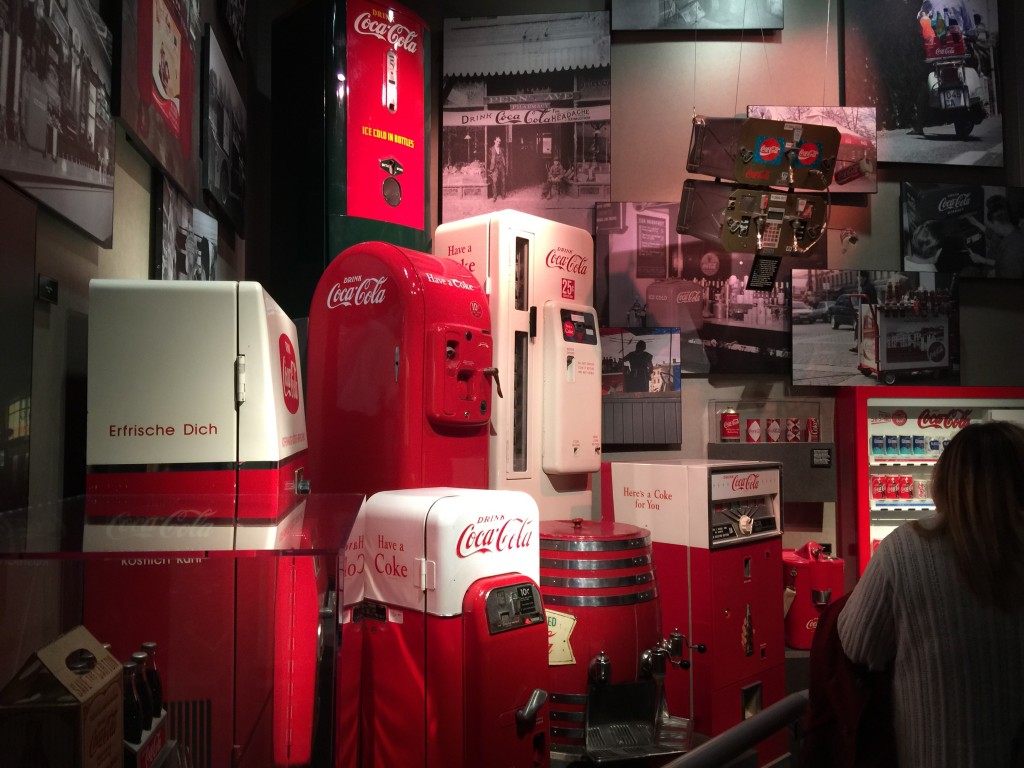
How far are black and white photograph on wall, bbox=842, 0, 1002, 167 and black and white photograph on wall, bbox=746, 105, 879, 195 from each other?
14cm

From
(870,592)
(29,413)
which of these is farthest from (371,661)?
(870,592)


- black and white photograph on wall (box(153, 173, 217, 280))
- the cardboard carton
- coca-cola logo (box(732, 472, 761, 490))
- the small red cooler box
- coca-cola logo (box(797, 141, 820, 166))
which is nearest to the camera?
the cardboard carton

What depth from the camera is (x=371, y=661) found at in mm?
2523

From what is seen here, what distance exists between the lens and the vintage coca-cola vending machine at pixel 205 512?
1.45 m

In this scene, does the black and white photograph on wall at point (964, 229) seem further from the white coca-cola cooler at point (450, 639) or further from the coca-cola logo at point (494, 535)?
the white coca-cola cooler at point (450, 639)

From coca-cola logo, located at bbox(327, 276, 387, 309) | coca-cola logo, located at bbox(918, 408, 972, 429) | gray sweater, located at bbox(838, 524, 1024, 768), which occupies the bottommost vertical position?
gray sweater, located at bbox(838, 524, 1024, 768)

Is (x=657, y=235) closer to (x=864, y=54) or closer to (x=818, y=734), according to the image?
(x=864, y=54)

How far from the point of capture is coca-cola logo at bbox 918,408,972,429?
5.39m

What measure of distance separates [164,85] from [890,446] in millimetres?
4523

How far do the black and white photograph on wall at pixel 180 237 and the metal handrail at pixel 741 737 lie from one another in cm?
237

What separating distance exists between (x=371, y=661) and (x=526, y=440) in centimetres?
179

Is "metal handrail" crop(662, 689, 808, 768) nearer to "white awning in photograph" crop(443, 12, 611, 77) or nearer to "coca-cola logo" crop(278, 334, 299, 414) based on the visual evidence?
"coca-cola logo" crop(278, 334, 299, 414)

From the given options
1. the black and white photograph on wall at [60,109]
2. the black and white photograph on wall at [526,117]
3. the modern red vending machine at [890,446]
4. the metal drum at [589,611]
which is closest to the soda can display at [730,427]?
the modern red vending machine at [890,446]

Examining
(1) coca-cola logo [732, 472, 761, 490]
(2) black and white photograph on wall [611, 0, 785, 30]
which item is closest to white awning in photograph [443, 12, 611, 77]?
(2) black and white photograph on wall [611, 0, 785, 30]
